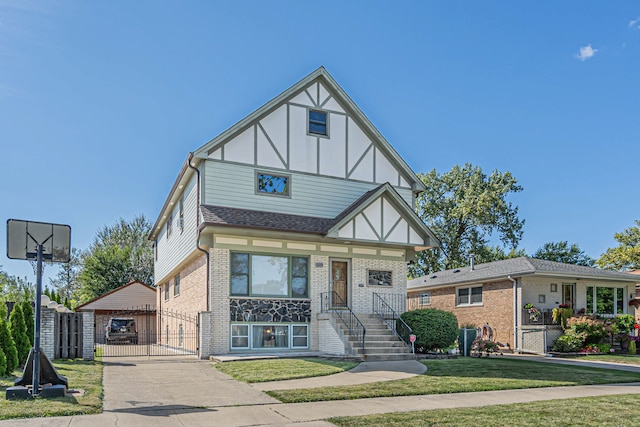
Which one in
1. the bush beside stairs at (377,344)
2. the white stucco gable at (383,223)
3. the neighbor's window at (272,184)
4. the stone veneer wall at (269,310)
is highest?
the neighbor's window at (272,184)

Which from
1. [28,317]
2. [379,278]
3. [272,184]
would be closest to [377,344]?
[379,278]

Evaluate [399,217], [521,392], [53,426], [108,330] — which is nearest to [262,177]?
[399,217]

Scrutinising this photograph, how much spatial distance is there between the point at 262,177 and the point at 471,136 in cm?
1768

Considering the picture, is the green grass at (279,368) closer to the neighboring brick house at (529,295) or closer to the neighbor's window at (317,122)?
the neighbor's window at (317,122)

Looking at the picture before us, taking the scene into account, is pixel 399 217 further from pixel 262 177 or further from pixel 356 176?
pixel 262 177

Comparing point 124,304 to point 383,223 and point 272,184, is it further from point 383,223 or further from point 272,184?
point 383,223

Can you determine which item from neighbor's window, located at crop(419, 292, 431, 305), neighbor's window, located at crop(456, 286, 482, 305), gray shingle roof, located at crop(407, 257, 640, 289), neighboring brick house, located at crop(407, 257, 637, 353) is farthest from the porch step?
neighbor's window, located at crop(419, 292, 431, 305)

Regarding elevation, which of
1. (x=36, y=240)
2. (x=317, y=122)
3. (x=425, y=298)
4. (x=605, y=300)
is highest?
(x=317, y=122)

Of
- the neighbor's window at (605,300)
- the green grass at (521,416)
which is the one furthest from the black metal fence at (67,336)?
the neighbor's window at (605,300)

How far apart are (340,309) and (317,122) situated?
683 centimetres

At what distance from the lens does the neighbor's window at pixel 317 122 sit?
20109 millimetres

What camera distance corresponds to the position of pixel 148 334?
19.5 metres

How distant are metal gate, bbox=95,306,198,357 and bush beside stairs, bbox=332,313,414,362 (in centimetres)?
501

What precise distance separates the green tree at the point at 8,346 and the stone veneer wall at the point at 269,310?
269 inches
